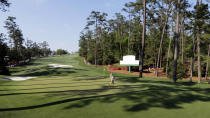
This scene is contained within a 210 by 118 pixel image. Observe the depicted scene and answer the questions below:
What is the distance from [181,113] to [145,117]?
5.23ft

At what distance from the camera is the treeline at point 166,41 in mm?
19955

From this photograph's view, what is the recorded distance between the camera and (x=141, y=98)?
7266 mm

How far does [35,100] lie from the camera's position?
261 inches

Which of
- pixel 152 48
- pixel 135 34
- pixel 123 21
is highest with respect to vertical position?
pixel 123 21

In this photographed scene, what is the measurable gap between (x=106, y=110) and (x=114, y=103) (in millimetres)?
848

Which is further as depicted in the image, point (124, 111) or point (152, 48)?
point (152, 48)

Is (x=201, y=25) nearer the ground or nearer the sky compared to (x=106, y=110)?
nearer the sky

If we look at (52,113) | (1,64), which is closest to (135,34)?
(1,64)

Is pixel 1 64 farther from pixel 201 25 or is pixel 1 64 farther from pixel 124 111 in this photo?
pixel 201 25

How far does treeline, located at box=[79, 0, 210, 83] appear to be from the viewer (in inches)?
786

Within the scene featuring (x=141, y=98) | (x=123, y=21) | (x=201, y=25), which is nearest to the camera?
(x=141, y=98)

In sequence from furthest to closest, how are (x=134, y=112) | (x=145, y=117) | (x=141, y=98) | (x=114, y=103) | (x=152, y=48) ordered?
1. (x=152, y=48)
2. (x=141, y=98)
3. (x=114, y=103)
4. (x=134, y=112)
5. (x=145, y=117)

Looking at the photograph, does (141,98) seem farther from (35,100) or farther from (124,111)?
(35,100)

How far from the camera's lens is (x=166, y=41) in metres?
47.5
